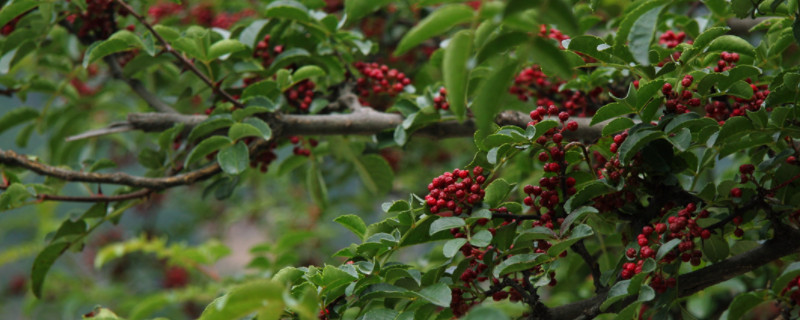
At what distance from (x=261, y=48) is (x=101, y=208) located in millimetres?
525

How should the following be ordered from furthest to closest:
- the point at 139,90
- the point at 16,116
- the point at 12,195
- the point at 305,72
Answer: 1. the point at 16,116
2. the point at 139,90
3. the point at 305,72
4. the point at 12,195

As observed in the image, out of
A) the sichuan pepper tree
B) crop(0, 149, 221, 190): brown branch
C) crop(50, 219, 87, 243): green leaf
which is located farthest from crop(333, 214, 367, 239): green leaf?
crop(50, 219, 87, 243): green leaf

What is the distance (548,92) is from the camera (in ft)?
5.87

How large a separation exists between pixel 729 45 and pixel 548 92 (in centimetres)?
65

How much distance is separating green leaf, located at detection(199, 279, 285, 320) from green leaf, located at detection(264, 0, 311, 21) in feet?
2.97

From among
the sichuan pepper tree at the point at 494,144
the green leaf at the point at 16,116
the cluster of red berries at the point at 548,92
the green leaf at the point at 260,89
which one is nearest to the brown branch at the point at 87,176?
the sichuan pepper tree at the point at 494,144

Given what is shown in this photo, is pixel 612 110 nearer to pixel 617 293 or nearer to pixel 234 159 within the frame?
pixel 617 293

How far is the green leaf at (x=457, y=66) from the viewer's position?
74 centimetres

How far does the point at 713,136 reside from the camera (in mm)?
1065

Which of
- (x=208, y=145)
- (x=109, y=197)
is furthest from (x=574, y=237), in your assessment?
(x=109, y=197)

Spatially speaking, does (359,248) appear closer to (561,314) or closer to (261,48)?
(561,314)

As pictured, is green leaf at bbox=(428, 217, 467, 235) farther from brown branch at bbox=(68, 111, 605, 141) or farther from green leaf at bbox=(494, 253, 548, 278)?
brown branch at bbox=(68, 111, 605, 141)

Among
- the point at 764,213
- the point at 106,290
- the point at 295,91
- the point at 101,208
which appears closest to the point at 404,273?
the point at 764,213

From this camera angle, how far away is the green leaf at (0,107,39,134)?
6.44 ft
